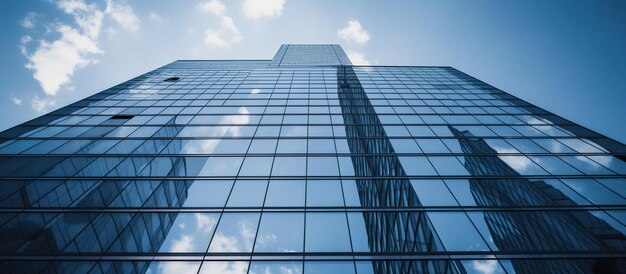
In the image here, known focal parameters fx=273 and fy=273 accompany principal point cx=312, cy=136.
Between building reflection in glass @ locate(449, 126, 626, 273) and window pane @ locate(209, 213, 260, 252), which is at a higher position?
window pane @ locate(209, 213, 260, 252)

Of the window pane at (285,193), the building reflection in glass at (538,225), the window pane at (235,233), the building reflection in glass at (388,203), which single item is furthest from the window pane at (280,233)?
the building reflection in glass at (538,225)

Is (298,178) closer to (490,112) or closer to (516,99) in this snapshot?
(490,112)

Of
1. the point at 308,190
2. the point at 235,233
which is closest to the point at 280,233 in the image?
the point at 235,233

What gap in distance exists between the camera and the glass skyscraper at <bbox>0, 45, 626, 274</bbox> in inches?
337

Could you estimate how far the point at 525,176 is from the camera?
41.3 ft

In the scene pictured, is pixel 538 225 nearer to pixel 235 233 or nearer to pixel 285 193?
pixel 285 193

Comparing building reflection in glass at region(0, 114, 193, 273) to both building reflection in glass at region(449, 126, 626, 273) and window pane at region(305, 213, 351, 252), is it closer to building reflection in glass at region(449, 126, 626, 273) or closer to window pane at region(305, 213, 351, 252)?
window pane at region(305, 213, 351, 252)

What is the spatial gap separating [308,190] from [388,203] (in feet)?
10.6

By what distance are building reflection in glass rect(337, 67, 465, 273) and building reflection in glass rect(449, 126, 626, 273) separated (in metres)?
2.22

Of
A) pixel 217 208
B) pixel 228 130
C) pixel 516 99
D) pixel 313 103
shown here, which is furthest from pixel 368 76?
pixel 217 208

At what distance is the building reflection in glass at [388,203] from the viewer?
8.55 meters

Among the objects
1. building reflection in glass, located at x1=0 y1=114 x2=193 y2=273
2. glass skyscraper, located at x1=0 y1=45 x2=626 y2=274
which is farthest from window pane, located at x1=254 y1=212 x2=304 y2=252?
building reflection in glass, located at x1=0 y1=114 x2=193 y2=273

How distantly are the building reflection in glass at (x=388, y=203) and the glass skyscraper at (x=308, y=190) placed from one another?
62 mm

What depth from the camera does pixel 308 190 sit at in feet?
36.8
